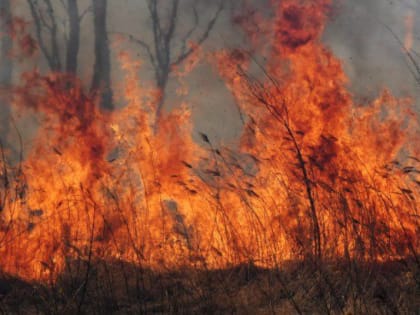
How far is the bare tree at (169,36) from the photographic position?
8.16 metres

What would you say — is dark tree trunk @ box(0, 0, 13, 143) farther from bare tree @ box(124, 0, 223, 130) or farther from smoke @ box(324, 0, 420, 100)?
smoke @ box(324, 0, 420, 100)

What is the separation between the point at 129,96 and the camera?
7.71 metres

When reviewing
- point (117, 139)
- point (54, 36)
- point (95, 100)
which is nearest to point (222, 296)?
point (117, 139)

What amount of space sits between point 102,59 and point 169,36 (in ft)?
3.18

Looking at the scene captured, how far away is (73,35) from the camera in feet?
28.2

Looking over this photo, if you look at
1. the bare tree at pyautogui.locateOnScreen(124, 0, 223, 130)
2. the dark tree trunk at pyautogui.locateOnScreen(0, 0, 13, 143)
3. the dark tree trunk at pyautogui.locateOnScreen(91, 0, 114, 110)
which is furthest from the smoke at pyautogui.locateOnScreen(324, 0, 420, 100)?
the dark tree trunk at pyautogui.locateOnScreen(0, 0, 13, 143)

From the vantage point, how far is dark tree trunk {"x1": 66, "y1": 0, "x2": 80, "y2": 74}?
8531 mm

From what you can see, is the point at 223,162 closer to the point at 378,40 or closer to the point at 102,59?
the point at 102,59

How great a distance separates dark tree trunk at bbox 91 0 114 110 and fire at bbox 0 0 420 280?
274mm

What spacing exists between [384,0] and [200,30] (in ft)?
8.40

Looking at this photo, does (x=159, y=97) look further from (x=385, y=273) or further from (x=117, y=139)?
(x=385, y=273)

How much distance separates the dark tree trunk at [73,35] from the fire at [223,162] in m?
0.60

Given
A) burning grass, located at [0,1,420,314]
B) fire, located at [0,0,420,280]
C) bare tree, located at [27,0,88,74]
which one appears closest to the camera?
burning grass, located at [0,1,420,314]

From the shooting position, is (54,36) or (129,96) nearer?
(129,96)
